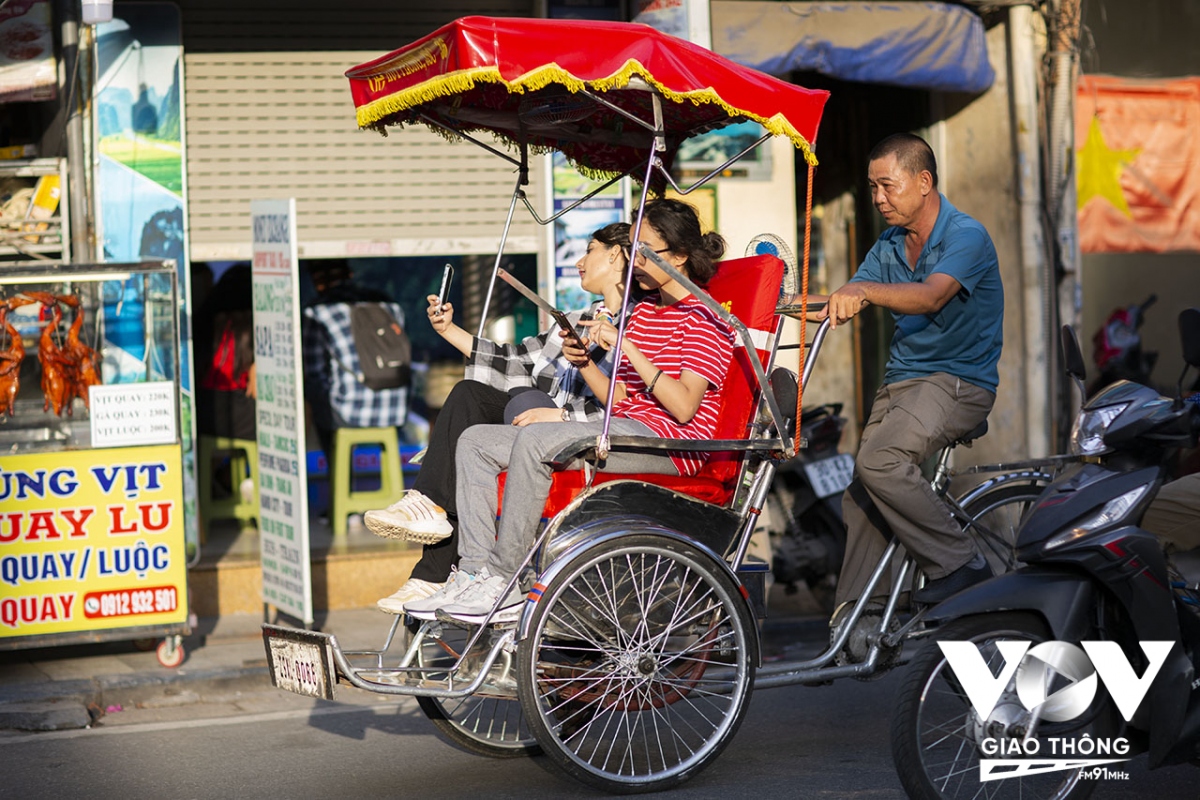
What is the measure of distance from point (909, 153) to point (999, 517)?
1.40 m

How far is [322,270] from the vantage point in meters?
8.77

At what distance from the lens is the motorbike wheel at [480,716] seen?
421 centimetres

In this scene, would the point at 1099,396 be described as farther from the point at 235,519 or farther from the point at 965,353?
A: the point at 235,519

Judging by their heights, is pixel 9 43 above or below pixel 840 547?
above

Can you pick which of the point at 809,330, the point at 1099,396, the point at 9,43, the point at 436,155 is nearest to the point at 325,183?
the point at 436,155

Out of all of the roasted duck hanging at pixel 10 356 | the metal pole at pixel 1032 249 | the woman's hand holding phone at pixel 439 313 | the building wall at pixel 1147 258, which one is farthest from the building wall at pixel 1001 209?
the roasted duck hanging at pixel 10 356

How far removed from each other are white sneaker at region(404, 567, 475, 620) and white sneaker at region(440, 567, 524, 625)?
26 millimetres

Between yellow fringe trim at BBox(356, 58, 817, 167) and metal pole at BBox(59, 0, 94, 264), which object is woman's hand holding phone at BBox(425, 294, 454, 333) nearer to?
yellow fringe trim at BBox(356, 58, 817, 167)

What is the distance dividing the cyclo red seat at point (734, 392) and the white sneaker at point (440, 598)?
0.97 ft

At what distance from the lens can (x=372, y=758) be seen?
4.93 metres

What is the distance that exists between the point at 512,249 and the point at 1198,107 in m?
4.64

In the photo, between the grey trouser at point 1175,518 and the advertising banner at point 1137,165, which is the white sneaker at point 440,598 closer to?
the grey trouser at point 1175,518

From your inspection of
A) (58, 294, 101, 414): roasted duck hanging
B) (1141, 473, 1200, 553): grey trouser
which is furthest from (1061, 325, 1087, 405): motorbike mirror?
(58, 294, 101, 414): roasted duck hanging

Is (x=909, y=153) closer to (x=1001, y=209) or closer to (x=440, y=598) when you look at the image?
(x=440, y=598)
